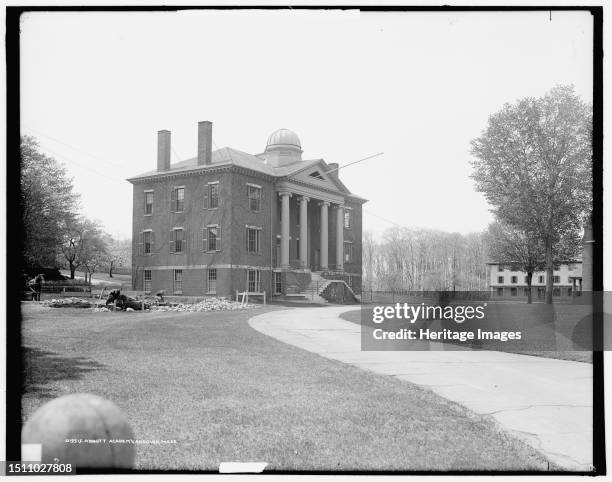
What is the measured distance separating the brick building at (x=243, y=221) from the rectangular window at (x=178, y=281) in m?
0.02

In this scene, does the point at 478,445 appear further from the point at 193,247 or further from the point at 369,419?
the point at 193,247

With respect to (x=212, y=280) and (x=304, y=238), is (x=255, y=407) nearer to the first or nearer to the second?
(x=304, y=238)

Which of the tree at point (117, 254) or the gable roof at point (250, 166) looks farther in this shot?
the tree at point (117, 254)

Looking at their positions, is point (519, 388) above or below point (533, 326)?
below

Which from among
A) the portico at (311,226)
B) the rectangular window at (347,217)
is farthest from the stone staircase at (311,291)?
the rectangular window at (347,217)

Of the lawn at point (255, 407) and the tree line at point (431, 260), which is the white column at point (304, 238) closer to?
the tree line at point (431, 260)

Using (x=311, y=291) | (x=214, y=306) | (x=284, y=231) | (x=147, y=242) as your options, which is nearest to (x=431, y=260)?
(x=284, y=231)

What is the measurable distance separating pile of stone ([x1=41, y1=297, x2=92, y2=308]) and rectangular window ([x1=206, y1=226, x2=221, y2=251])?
253cm

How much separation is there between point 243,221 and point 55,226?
3.66 meters

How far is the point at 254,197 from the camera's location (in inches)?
343

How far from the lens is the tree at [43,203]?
5.47m

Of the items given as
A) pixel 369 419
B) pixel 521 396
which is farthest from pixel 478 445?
pixel 521 396

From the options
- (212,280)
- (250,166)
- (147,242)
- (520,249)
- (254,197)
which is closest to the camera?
(520,249)

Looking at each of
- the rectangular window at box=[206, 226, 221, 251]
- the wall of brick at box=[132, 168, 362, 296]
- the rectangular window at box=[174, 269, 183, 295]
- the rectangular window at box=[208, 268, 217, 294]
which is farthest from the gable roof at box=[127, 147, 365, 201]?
the rectangular window at box=[208, 268, 217, 294]
